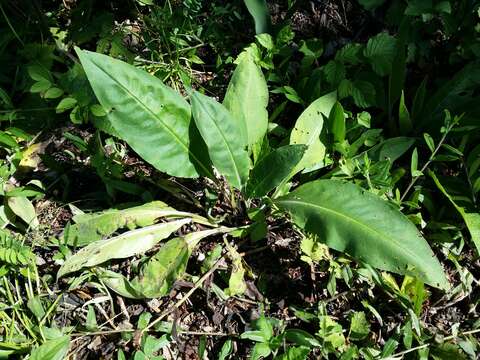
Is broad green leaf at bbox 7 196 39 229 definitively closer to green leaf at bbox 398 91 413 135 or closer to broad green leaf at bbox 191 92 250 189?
broad green leaf at bbox 191 92 250 189

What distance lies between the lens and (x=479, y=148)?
1.80m

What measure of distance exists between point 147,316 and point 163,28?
3.83 ft

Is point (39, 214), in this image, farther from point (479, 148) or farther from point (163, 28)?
point (479, 148)

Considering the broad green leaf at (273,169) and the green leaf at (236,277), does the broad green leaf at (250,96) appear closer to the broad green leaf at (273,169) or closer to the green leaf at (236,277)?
the broad green leaf at (273,169)

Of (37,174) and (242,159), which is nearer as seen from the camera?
(242,159)

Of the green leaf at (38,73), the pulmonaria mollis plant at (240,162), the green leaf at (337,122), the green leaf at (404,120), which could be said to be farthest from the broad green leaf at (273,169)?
the green leaf at (38,73)

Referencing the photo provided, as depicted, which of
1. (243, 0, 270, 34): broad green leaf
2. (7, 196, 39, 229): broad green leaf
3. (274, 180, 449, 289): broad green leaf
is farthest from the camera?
(243, 0, 270, 34): broad green leaf

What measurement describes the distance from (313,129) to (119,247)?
79 cm

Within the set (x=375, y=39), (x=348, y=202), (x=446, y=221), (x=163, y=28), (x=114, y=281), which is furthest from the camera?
(x=163, y=28)

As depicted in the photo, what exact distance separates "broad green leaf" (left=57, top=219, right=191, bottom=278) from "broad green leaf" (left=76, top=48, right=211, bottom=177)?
204mm

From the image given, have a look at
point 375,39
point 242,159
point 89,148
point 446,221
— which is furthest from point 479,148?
point 89,148

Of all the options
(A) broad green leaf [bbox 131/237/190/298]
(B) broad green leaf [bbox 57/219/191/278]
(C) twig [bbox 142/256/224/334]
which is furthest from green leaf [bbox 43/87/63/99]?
(C) twig [bbox 142/256/224/334]

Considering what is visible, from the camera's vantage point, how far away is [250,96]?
5.83ft

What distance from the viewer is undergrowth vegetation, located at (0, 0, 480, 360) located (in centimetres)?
154
